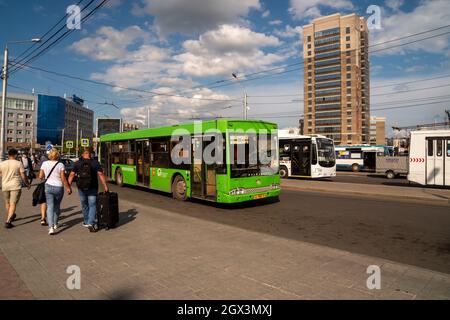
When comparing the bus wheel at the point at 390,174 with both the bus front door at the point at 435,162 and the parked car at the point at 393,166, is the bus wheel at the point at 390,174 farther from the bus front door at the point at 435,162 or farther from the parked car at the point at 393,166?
the bus front door at the point at 435,162

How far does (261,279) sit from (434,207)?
9156 mm

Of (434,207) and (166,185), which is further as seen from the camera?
(166,185)

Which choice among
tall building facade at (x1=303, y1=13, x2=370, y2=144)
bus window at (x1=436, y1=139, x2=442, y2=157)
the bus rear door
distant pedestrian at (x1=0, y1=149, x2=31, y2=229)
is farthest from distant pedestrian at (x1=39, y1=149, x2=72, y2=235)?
tall building facade at (x1=303, y1=13, x2=370, y2=144)

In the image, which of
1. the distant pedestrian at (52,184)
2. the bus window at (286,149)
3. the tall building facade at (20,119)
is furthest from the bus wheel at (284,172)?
the tall building facade at (20,119)

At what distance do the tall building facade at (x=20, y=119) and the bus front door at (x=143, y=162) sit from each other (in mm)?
104180

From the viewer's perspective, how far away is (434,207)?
10.6 metres

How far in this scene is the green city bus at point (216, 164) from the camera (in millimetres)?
9875

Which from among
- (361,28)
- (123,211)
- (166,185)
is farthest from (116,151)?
(361,28)

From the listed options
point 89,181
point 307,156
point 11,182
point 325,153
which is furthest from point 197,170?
point 325,153

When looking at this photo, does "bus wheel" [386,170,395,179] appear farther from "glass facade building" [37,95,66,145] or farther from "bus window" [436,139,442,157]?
"glass facade building" [37,95,66,145]

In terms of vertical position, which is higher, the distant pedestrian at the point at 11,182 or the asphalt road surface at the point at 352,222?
the distant pedestrian at the point at 11,182

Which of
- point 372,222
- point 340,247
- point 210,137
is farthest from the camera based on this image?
point 210,137

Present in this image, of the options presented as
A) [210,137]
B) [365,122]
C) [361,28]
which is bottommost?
[210,137]
